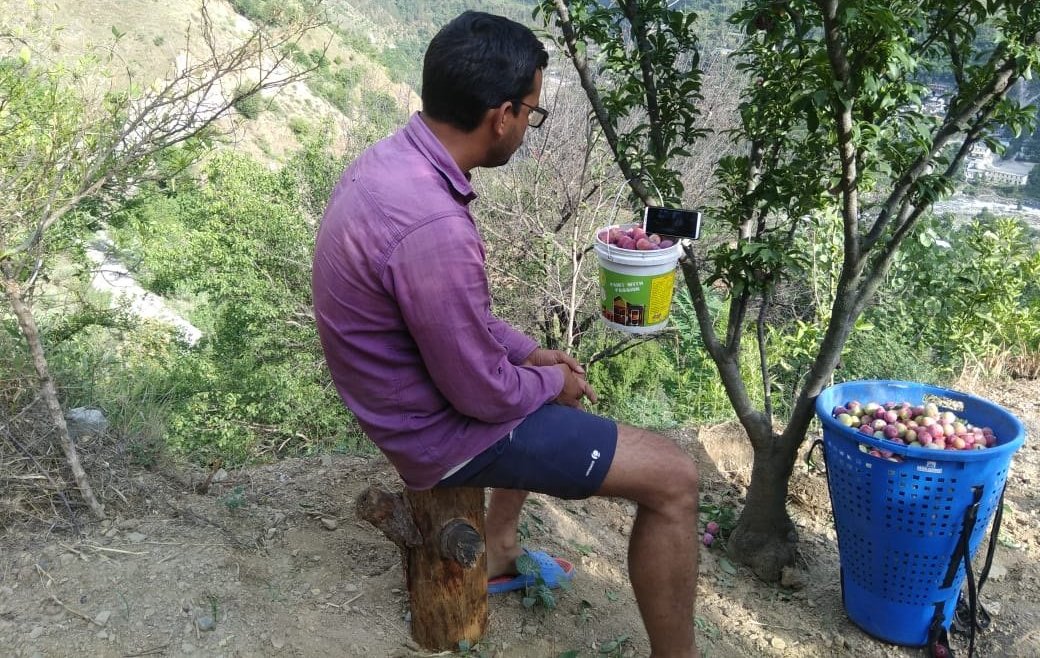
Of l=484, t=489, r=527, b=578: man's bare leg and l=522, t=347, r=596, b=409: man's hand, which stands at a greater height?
l=522, t=347, r=596, b=409: man's hand

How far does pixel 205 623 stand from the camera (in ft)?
7.23

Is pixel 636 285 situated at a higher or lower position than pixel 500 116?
lower

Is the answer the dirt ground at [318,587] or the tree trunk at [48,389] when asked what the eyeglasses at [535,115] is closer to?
the dirt ground at [318,587]

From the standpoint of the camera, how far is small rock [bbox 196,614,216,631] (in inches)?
86.4

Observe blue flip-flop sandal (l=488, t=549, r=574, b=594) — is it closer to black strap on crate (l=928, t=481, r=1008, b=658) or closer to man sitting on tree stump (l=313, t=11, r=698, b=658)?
man sitting on tree stump (l=313, t=11, r=698, b=658)

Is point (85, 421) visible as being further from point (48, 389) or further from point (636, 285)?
point (636, 285)

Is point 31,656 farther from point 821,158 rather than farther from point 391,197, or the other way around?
point 821,158

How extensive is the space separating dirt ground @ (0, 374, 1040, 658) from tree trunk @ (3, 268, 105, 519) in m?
0.13

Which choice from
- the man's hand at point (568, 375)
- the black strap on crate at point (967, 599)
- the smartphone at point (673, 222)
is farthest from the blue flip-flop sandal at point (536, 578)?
the black strap on crate at point (967, 599)

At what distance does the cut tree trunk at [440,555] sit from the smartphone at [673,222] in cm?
100

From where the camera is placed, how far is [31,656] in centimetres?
204

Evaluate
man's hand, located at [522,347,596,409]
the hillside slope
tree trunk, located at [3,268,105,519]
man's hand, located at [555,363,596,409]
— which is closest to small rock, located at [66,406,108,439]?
tree trunk, located at [3,268,105,519]

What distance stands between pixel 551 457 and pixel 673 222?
92cm

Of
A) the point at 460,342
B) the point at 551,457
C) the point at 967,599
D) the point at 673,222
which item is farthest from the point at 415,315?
the point at 967,599
